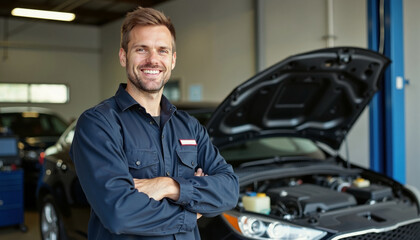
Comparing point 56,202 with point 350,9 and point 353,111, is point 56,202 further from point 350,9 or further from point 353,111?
point 350,9

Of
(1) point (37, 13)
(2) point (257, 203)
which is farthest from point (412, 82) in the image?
(1) point (37, 13)

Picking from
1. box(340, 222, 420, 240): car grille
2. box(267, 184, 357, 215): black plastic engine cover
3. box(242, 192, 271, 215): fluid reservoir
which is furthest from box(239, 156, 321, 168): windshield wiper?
box(340, 222, 420, 240): car grille

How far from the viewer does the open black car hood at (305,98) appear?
7.96ft

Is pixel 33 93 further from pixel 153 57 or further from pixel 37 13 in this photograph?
pixel 153 57

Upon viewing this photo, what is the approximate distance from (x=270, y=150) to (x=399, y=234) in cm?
105

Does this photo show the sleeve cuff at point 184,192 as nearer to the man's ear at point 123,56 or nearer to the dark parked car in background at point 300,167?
the man's ear at point 123,56

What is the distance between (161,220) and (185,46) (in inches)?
335

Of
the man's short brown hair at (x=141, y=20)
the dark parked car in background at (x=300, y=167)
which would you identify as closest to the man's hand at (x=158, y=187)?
the man's short brown hair at (x=141, y=20)

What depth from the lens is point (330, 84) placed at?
2754 mm

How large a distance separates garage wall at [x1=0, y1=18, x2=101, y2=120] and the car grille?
11976 millimetres

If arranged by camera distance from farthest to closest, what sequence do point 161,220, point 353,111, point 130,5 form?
point 130,5 < point 353,111 < point 161,220

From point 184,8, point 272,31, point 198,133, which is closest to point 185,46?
point 184,8

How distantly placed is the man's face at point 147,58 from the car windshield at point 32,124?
189 inches

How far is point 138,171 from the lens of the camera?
5.10 ft
